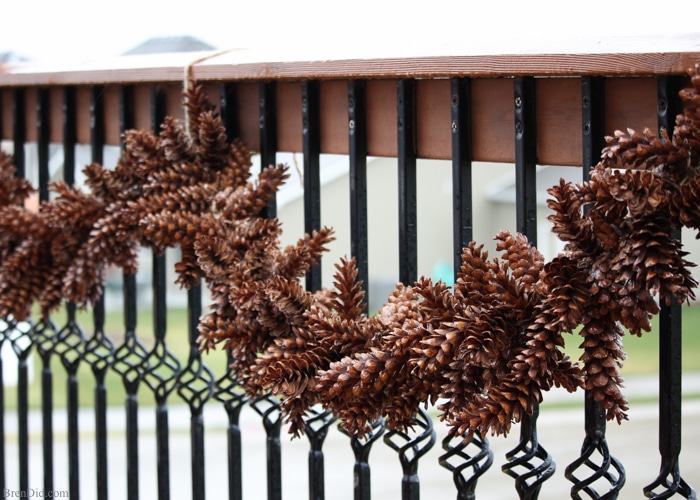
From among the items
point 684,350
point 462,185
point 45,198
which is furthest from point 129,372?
point 684,350

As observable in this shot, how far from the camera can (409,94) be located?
3.24 feet

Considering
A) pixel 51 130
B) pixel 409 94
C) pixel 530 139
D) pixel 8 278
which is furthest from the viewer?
pixel 51 130

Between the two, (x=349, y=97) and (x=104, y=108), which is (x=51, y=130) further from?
(x=349, y=97)

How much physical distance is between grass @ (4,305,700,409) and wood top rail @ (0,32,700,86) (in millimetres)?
5255

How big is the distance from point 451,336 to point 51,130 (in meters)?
1.07

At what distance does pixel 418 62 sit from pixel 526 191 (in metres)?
0.17

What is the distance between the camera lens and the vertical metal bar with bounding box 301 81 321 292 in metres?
1.10

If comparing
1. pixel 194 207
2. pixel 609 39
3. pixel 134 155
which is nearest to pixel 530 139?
pixel 609 39

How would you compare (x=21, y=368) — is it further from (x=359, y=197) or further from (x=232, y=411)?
(x=359, y=197)

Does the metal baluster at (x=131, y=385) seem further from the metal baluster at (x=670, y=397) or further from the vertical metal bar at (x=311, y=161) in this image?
the metal baluster at (x=670, y=397)

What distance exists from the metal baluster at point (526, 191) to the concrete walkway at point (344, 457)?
4359 mm

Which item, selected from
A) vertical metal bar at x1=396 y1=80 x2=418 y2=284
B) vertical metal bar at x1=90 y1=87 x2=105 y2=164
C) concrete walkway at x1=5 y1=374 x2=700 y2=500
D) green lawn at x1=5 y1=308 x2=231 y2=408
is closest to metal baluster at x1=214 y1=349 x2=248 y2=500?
vertical metal bar at x1=396 y1=80 x2=418 y2=284

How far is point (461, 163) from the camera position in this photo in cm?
92

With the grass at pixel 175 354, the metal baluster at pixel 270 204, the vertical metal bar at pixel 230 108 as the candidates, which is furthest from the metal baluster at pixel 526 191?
the grass at pixel 175 354
